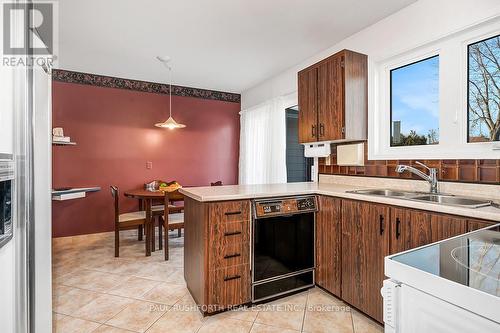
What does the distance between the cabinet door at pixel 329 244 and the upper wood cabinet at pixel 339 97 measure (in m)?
0.72

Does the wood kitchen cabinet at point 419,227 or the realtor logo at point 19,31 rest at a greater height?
the realtor logo at point 19,31

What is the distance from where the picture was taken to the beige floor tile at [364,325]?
69.6 inches

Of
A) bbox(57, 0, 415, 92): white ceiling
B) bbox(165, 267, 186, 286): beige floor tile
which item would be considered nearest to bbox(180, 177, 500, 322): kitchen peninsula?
bbox(165, 267, 186, 286): beige floor tile

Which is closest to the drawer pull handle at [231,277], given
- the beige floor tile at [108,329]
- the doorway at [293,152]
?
the beige floor tile at [108,329]

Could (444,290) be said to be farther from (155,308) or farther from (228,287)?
(155,308)

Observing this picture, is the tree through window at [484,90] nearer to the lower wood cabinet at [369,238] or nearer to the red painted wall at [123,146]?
the lower wood cabinet at [369,238]

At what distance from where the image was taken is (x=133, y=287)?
2.40m

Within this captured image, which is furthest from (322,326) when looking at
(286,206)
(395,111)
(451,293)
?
(395,111)

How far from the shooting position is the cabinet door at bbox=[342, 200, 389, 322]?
1768mm

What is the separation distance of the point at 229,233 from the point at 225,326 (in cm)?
64

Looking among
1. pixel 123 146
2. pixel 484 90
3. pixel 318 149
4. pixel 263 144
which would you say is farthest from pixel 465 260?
pixel 123 146

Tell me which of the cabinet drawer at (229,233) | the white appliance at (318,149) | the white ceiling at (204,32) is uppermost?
the white ceiling at (204,32)

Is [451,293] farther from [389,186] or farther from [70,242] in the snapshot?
[70,242]

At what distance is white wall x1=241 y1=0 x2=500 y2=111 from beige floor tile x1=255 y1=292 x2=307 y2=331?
196cm
